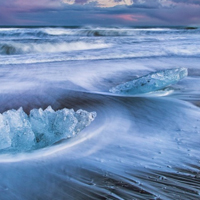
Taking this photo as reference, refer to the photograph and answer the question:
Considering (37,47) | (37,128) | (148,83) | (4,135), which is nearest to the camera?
(4,135)

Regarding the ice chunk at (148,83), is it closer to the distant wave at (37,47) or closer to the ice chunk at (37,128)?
the ice chunk at (37,128)

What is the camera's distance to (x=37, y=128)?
5.63ft

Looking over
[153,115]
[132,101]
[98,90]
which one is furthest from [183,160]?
[98,90]

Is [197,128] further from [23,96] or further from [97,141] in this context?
[23,96]

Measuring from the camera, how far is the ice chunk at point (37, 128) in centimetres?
161

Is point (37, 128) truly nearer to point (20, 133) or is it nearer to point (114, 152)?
point (20, 133)

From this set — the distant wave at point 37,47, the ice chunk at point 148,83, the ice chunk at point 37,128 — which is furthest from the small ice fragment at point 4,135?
the distant wave at point 37,47

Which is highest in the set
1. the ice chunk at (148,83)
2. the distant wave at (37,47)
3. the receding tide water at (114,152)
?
the distant wave at (37,47)

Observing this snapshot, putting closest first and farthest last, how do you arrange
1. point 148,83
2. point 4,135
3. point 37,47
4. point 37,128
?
point 4,135
point 37,128
point 148,83
point 37,47

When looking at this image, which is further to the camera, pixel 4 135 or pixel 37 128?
pixel 37 128

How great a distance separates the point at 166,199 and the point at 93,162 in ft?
1.57

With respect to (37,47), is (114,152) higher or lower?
lower

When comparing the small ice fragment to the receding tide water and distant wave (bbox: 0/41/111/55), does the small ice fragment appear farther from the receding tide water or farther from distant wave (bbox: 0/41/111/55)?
distant wave (bbox: 0/41/111/55)

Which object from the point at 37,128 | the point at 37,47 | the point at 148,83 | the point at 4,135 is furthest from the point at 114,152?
the point at 37,47
